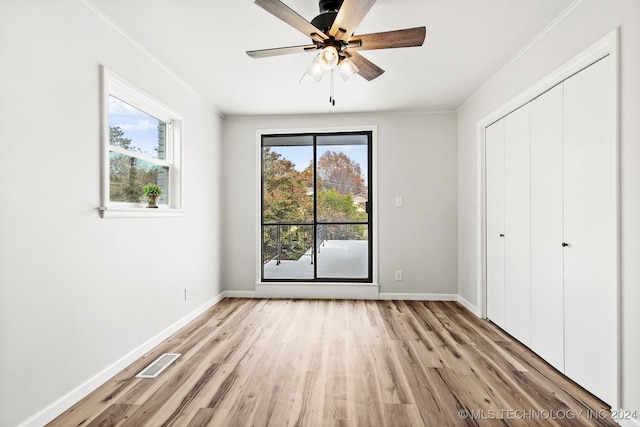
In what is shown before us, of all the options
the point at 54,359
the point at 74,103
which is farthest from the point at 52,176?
the point at 54,359

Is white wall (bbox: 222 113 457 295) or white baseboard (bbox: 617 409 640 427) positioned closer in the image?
white baseboard (bbox: 617 409 640 427)

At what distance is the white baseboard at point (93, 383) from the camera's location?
5.67 feet

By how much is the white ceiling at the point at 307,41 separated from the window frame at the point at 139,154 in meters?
0.39

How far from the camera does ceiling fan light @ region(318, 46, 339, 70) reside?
2031 millimetres

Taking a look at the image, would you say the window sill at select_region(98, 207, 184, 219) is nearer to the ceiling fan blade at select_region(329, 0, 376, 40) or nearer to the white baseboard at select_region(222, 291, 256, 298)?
the white baseboard at select_region(222, 291, 256, 298)

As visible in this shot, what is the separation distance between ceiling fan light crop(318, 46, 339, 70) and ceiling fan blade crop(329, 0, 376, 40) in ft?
0.24

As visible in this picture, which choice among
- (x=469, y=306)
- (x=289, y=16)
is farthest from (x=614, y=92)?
(x=469, y=306)

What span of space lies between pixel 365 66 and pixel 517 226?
193 centimetres

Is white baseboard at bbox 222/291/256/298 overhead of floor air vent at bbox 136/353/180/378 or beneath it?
overhead

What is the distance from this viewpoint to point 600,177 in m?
1.92

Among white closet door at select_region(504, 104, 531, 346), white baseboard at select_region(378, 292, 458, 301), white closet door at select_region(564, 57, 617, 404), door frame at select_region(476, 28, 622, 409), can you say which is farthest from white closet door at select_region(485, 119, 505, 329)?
white closet door at select_region(564, 57, 617, 404)

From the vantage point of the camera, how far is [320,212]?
176 inches

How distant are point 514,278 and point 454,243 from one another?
1.33m

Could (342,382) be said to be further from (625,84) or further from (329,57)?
(625,84)
